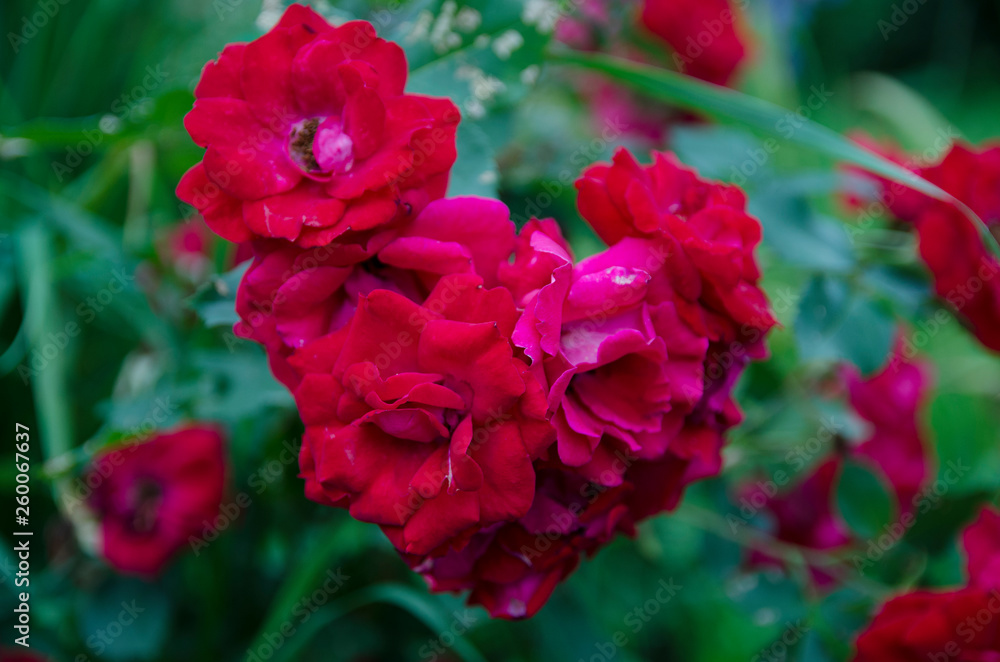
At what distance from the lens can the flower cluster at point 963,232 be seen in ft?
1.75

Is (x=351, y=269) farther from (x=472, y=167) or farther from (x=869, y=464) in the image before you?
(x=869, y=464)

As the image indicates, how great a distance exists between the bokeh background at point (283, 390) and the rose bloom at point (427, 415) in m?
0.13

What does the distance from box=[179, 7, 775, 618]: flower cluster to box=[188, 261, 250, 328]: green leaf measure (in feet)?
0.24

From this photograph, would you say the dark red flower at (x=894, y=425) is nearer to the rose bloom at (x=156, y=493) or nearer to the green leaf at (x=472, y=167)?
the green leaf at (x=472, y=167)

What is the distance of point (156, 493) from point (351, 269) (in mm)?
404

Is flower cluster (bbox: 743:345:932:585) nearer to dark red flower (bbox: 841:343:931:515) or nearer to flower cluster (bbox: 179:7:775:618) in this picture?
dark red flower (bbox: 841:343:931:515)

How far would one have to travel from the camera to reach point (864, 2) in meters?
2.11

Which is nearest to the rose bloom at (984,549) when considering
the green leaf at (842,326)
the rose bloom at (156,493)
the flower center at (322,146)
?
the green leaf at (842,326)

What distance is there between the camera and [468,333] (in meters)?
0.30

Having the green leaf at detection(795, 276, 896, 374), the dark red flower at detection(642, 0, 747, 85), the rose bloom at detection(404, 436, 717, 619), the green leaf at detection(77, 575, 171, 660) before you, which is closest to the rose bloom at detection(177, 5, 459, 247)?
the rose bloom at detection(404, 436, 717, 619)

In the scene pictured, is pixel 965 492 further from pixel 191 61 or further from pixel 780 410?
pixel 191 61

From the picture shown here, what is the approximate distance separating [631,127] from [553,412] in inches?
25.9

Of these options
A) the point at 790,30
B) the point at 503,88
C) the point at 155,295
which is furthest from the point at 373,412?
the point at 790,30

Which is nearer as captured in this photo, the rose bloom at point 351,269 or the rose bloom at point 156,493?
the rose bloom at point 351,269
